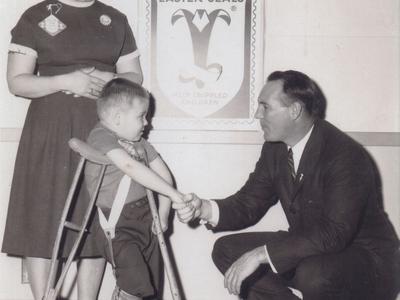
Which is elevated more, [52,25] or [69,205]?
[52,25]

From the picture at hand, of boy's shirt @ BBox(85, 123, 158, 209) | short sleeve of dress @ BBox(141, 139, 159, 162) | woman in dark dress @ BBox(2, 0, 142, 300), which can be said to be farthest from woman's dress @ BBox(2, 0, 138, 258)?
short sleeve of dress @ BBox(141, 139, 159, 162)

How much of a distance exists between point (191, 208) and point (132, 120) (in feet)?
1.44

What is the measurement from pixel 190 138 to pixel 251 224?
59cm

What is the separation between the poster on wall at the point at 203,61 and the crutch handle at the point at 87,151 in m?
0.91

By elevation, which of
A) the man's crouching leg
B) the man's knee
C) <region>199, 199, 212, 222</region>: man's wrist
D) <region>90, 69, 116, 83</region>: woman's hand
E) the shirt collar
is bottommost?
the man's crouching leg

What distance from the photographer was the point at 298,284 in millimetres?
2107

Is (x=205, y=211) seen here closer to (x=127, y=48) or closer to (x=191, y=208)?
(x=191, y=208)

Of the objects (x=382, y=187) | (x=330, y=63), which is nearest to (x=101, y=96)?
(x=330, y=63)

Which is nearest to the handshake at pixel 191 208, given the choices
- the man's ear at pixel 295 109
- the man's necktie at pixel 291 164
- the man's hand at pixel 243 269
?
the man's hand at pixel 243 269

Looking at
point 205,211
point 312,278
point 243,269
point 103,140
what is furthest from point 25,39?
point 312,278

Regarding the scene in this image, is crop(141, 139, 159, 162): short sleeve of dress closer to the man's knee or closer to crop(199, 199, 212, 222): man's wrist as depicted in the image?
crop(199, 199, 212, 222): man's wrist

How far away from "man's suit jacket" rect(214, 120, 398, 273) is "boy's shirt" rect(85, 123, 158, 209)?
1.72 feet

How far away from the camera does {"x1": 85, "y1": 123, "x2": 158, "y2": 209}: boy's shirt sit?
2.03m

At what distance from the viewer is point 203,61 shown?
287cm
